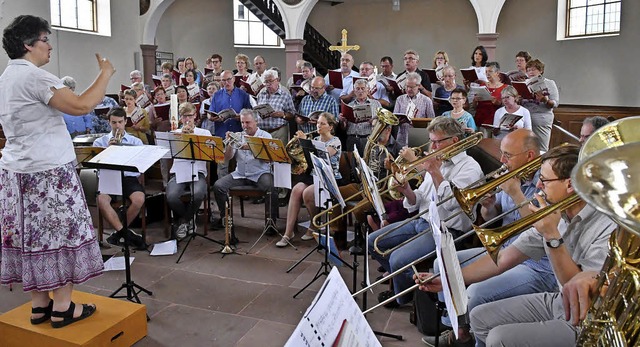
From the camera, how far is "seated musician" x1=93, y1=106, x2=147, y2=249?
17.3ft

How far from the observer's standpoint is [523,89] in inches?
266

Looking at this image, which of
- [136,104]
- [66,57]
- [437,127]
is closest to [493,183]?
[437,127]

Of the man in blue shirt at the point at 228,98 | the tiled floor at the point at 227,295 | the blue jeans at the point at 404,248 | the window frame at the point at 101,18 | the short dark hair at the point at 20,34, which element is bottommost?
the tiled floor at the point at 227,295

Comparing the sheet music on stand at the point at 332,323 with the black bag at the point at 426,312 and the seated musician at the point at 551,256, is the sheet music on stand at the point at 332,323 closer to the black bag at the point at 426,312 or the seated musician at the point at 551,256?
the seated musician at the point at 551,256

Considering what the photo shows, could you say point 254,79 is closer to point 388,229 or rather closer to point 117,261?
point 117,261

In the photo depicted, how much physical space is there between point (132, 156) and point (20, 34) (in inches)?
50.8

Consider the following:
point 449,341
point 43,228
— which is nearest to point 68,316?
point 43,228

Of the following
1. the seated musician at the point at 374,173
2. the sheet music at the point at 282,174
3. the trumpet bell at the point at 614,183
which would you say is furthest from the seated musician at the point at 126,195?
the trumpet bell at the point at 614,183

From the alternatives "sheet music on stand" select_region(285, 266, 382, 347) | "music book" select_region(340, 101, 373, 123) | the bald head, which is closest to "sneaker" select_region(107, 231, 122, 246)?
"music book" select_region(340, 101, 373, 123)

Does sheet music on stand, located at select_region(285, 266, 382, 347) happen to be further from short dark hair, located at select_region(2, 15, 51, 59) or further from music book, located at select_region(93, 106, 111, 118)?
music book, located at select_region(93, 106, 111, 118)

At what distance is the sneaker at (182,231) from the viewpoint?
5.69 meters

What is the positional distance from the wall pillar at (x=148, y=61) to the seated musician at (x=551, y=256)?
12463mm

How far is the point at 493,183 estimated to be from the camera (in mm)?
2371

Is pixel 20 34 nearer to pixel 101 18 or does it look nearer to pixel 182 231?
pixel 182 231
